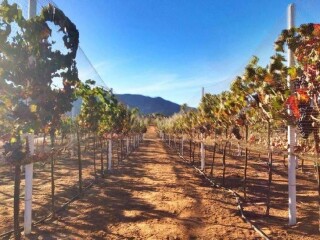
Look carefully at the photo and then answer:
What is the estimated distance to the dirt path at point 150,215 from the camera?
9117 mm

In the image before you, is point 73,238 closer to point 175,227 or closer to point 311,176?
point 175,227

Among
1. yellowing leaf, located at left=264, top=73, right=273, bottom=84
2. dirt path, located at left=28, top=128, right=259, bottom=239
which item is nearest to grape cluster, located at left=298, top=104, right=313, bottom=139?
yellowing leaf, located at left=264, top=73, right=273, bottom=84

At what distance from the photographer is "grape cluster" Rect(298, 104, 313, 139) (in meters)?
7.97

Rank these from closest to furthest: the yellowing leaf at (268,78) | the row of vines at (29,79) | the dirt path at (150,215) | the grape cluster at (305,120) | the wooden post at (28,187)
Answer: the row of vines at (29,79) → the grape cluster at (305,120) → the wooden post at (28,187) → the yellowing leaf at (268,78) → the dirt path at (150,215)

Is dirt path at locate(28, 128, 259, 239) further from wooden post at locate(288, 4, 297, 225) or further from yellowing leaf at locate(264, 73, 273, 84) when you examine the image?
yellowing leaf at locate(264, 73, 273, 84)

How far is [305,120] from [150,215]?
211 inches

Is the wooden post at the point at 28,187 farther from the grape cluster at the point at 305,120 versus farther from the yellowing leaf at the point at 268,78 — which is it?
the grape cluster at the point at 305,120

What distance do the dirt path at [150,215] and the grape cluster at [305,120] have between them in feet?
9.21

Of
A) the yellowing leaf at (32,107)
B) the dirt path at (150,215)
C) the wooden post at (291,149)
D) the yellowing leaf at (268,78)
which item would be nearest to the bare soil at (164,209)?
the dirt path at (150,215)

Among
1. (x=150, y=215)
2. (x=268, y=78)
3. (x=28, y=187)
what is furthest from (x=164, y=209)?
(x=268, y=78)

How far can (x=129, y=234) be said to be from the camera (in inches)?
359

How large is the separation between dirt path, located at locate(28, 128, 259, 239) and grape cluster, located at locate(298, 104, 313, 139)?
281 cm

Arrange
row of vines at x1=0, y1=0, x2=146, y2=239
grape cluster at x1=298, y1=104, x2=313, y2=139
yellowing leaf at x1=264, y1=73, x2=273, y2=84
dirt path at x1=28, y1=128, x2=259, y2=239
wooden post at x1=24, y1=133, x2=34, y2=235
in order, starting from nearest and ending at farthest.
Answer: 1. row of vines at x1=0, y1=0, x2=146, y2=239
2. grape cluster at x1=298, y1=104, x2=313, y2=139
3. wooden post at x1=24, y1=133, x2=34, y2=235
4. yellowing leaf at x1=264, y1=73, x2=273, y2=84
5. dirt path at x1=28, y1=128, x2=259, y2=239

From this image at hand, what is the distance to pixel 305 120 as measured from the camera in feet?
27.0
